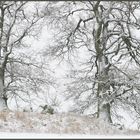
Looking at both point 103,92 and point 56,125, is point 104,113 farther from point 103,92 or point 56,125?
point 56,125

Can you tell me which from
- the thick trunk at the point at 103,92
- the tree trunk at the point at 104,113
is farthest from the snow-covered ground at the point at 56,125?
the tree trunk at the point at 104,113

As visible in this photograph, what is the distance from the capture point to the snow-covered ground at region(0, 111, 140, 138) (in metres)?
16.8

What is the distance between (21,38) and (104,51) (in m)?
6.05

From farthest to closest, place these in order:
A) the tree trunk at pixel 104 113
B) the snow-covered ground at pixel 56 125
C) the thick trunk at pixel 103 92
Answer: the tree trunk at pixel 104 113, the thick trunk at pixel 103 92, the snow-covered ground at pixel 56 125

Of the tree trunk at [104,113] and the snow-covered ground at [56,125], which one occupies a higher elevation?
the tree trunk at [104,113]

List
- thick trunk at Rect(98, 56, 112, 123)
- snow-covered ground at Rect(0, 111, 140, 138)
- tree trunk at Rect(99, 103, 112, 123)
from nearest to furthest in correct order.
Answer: snow-covered ground at Rect(0, 111, 140, 138)
thick trunk at Rect(98, 56, 112, 123)
tree trunk at Rect(99, 103, 112, 123)

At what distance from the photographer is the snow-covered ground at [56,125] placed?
55.1 feet

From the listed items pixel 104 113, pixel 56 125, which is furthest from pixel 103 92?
pixel 56 125

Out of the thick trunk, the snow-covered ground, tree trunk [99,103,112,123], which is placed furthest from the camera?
tree trunk [99,103,112,123]

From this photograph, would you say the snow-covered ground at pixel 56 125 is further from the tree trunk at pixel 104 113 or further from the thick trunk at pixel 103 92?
the tree trunk at pixel 104 113

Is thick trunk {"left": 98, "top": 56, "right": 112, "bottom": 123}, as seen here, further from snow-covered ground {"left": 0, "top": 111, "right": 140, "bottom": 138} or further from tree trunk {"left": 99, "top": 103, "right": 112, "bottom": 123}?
snow-covered ground {"left": 0, "top": 111, "right": 140, "bottom": 138}

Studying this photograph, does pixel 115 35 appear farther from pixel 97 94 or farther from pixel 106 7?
pixel 97 94

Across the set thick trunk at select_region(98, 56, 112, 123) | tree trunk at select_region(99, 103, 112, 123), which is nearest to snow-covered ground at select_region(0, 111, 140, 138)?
thick trunk at select_region(98, 56, 112, 123)

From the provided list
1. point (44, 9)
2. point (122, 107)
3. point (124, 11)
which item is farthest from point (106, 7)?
point (122, 107)
